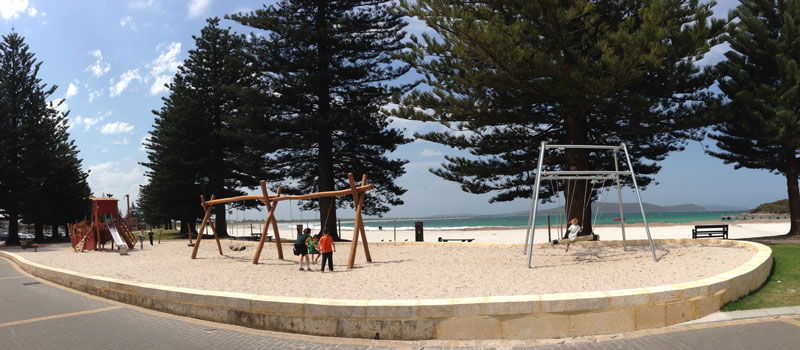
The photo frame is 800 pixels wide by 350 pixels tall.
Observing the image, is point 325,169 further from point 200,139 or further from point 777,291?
point 777,291

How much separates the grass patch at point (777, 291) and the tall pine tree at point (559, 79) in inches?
A: 189

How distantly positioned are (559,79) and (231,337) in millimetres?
11050

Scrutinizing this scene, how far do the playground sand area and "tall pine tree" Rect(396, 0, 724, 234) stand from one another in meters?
3.04

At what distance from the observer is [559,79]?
42.9ft

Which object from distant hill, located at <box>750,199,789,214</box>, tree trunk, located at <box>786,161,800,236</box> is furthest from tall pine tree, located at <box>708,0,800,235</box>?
distant hill, located at <box>750,199,789,214</box>

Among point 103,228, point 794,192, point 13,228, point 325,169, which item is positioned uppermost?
point 325,169

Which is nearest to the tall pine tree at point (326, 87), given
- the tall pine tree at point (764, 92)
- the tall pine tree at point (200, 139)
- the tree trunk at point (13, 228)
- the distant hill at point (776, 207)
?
the tall pine tree at point (200, 139)

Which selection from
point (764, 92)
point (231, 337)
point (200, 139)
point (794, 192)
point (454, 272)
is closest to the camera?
point (231, 337)

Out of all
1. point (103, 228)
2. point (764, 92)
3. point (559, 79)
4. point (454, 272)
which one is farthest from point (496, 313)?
point (103, 228)

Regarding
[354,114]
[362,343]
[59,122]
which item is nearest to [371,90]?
[354,114]

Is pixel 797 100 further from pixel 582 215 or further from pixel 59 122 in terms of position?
pixel 59 122

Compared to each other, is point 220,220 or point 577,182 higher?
point 577,182

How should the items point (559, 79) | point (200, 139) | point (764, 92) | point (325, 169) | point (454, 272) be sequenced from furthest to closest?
point (200, 139), point (325, 169), point (764, 92), point (559, 79), point (454, 272)

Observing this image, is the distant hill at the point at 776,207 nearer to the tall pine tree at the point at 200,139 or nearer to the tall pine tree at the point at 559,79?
the tall pine tree at the point at 559,79
